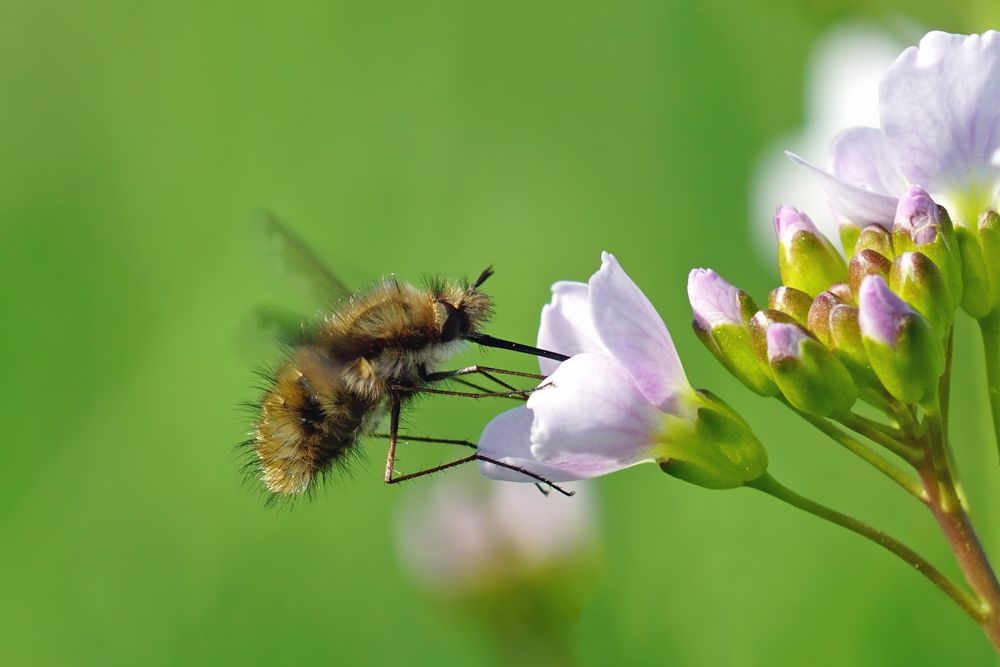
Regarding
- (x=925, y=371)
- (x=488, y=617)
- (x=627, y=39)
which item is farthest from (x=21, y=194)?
(x=925, y=371)

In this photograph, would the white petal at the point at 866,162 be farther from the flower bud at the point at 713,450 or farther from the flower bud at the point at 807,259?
the flower bud at the point at 713,450

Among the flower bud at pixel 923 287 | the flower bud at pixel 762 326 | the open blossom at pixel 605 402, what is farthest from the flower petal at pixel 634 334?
the flower bud at pixel 923 287

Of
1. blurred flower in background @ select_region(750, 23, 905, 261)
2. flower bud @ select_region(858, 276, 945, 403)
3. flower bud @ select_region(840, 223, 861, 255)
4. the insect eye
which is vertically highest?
blurred flower in background @ select_region(750, 23, 905, 261)

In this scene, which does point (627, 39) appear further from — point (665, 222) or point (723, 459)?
point (723, 459)

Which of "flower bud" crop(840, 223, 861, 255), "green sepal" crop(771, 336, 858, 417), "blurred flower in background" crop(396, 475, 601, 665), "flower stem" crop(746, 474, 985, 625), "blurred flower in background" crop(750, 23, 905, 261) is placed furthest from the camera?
"blurred flower in background" crop(396, 475, 601, 665)

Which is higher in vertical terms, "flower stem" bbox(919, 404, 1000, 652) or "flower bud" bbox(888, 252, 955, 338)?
"flower bud" bbox(888, 252, 955, 338)

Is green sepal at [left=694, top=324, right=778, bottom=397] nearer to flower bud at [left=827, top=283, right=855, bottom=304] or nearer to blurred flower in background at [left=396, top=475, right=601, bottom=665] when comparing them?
flower bud at [left=827, top=283, right=855, bottom=304]

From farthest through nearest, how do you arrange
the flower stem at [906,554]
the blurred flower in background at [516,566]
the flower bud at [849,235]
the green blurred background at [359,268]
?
the green blurred background at [359,268] < the blurred flower in background at [516,566] < the flower bud at [849,235] < the flower stem at [906,554]

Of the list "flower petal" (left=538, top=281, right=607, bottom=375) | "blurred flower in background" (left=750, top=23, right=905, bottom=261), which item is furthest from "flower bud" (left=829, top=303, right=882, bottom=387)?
"blurred flower in background" (left=750, top=23, right=905, bottom=261)
